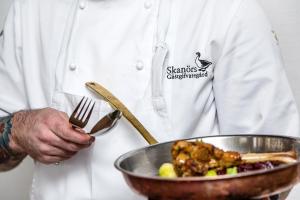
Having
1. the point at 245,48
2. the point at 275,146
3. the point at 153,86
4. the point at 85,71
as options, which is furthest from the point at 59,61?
the point at 275,146

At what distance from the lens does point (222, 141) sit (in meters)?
0.61

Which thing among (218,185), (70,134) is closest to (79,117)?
(70,134)

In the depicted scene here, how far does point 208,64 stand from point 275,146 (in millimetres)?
330

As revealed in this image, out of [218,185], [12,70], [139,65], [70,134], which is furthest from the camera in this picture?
[12,70]

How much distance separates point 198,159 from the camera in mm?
491

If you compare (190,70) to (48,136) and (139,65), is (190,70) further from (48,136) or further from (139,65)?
(48,136)

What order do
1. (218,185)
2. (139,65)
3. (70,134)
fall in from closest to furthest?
1. (218,185)
2. (70,134)
3. (139,65)

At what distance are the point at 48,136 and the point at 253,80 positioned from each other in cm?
41

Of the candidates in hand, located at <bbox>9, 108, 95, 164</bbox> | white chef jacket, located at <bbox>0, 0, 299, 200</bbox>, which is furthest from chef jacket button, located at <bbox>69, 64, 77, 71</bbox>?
hand, located at <bbox>9, 108, 95, 164</bbox>

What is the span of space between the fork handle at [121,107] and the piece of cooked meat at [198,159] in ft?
0.75

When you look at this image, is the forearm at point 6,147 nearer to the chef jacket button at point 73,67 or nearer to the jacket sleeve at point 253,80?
the chef jacket button at point 73,67

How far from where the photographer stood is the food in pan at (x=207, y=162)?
482 millimetres

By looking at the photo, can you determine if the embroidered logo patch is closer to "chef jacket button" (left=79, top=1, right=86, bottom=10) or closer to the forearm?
"chef jacket button" (left=79, top=1, right=86, bottom=10)

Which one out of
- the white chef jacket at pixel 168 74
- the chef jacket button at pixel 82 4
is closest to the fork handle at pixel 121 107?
the white chef jacket at pixel 168 74
